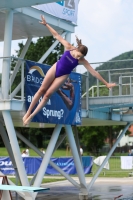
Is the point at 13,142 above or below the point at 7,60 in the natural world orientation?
below

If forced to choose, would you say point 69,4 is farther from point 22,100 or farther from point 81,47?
point 81,47

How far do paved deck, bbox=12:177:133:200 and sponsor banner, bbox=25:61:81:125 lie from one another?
4.27 m

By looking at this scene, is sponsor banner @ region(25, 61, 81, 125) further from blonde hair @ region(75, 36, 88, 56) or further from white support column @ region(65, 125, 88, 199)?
blonde hair @ region(75, 36, 88, 56)

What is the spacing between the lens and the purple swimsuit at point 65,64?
9000mm

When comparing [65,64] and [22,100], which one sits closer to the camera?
[65,64]

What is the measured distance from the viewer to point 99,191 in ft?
85.9

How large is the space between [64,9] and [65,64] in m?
12.3

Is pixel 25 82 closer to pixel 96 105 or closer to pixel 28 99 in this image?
pixel 28 99

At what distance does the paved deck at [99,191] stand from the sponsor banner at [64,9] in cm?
801

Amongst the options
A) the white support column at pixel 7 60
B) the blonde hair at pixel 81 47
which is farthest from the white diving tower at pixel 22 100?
the blonde hair at pixel 81 47

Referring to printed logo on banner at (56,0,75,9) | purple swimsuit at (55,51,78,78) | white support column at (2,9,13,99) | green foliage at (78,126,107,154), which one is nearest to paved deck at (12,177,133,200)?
white support column at (2,9,13,99)

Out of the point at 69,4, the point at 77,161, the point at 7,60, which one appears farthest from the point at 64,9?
the point at 77,161

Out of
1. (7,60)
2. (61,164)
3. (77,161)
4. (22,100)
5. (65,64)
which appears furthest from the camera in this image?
(61,164)

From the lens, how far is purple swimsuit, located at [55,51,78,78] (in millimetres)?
9000
